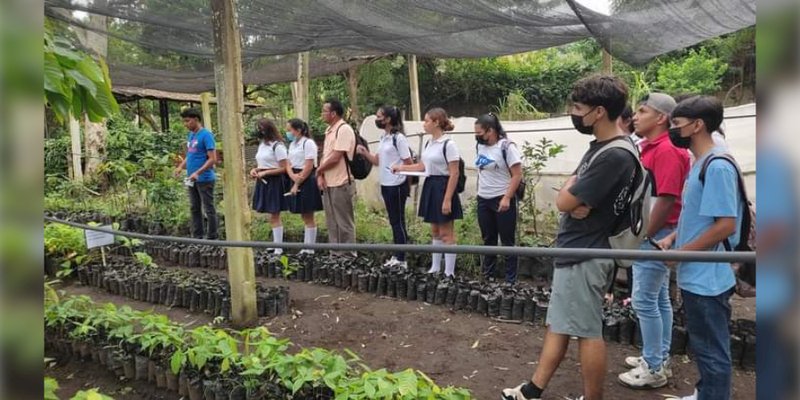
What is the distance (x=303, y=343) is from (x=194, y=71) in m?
3.57

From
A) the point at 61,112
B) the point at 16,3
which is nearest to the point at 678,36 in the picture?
the point at 61,112

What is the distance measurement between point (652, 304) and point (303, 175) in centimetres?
347

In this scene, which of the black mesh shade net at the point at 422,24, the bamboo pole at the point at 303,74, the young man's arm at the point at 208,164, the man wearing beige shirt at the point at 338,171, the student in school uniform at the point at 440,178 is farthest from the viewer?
the bamboo pole at the point at 303,74

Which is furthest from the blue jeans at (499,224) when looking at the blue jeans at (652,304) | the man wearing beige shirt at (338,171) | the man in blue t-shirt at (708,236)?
the man in blue t-shirt at (708,236)

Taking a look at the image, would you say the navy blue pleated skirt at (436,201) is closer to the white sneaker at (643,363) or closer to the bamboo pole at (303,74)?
the white sneaker at (643,363)

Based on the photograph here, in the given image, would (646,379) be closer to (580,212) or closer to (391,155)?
(580,212)

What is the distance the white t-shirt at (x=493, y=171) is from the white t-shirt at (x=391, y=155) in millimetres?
714

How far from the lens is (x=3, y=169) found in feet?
1.13

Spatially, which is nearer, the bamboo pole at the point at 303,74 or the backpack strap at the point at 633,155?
the backpack strap at the point at 633,155

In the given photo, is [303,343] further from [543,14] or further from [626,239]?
[543,14]

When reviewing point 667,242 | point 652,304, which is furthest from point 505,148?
point 652,304

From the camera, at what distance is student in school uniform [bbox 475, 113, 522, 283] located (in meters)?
4.23

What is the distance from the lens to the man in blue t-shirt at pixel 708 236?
209cm

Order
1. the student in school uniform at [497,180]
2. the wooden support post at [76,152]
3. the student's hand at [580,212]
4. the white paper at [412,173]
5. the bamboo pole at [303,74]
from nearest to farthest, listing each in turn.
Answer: the student's hand at [580,212] < the student in school uniform at [497,180] < the white paper at [412,173] < the bamboo pole at [303,74] < the wooden support post at [76,152]
